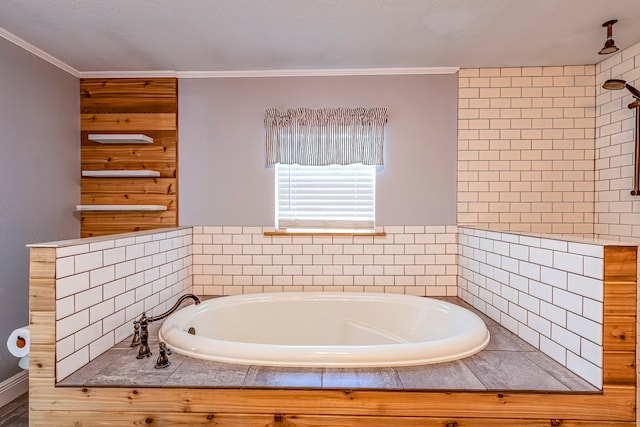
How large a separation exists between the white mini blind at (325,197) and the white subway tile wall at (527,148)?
0.70 metres

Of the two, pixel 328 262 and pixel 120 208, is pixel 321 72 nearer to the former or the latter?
pixel 328 262

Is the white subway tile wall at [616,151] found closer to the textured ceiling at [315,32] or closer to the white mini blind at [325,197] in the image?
the textured ceiling at [315,32]

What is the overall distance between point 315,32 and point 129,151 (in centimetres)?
165

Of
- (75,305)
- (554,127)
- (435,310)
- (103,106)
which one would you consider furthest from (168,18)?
(554,127)

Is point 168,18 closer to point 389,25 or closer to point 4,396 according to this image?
point 389,25

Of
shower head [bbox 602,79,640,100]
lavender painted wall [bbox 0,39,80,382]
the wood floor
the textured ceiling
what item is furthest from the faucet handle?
shower head [bbox 602,79,640,100]

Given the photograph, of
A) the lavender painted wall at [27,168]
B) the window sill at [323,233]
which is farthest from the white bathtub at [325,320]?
the lavender painted wall at [27,168]

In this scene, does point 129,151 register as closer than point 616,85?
No

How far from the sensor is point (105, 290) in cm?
157

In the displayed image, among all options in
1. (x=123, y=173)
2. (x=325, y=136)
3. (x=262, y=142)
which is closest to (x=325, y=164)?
(x=325, y=136)

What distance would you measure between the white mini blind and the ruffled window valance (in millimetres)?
80

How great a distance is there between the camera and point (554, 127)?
8.09 feet

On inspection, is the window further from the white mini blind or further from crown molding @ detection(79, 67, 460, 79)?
crown molding @ detection(79, 67, 460, 79)

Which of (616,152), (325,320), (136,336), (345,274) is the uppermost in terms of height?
(616,152)
